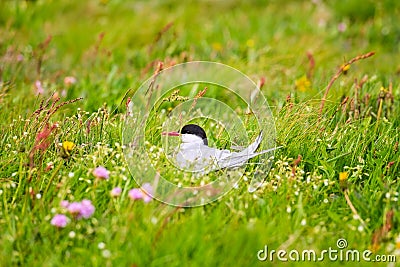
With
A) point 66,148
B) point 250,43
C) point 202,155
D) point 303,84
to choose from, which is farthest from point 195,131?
point 250,43

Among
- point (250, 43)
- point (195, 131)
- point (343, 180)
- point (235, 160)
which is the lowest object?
point (343, 180)

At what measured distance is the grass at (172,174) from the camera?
2.46m

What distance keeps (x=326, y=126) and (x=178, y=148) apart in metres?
0.96

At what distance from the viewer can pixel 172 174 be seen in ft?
9.34

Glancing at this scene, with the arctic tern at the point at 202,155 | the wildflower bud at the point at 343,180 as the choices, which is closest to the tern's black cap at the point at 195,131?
the arctic tern at the point at 202,155

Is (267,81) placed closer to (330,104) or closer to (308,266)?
(330,104)

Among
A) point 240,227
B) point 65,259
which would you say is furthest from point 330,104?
point 65,259

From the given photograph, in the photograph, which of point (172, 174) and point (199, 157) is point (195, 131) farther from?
point (172, 174)

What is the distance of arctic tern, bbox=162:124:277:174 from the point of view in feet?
9.58

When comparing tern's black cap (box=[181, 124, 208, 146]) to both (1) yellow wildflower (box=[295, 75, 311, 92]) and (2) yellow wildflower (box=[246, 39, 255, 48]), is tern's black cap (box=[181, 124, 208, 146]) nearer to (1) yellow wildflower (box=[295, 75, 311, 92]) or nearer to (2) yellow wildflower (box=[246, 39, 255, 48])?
(1) yellow wildflower (box=[295, 75, 311, 92])

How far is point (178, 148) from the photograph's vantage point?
9.90 feet

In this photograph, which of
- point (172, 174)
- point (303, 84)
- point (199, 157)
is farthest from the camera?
point (303, 84)

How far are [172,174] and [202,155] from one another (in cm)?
20

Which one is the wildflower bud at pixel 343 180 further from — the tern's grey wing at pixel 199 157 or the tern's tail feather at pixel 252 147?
the tern's grey wing at pixel 199 157
